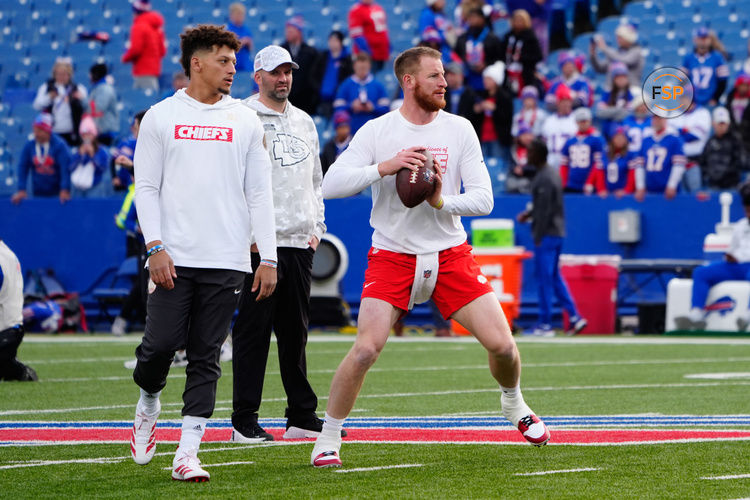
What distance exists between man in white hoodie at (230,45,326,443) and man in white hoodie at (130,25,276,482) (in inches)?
57.5

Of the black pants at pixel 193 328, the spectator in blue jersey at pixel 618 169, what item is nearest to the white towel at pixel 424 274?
the black pants at pixel 193 328

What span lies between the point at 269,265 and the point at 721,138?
12582 mm

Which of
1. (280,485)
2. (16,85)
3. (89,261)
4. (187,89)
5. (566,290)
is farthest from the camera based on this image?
(16,85)

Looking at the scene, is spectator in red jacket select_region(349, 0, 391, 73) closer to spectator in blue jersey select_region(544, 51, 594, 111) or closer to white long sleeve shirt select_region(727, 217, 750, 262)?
spectator in blue jersey select_region(544, 51, 594, 111)

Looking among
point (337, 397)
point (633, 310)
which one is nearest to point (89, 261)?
point (633, 310)

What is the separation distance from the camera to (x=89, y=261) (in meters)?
20.0

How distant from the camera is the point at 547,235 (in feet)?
55.8

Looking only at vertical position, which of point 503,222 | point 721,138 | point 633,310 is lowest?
point 633,310

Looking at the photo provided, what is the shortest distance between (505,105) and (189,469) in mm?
14011

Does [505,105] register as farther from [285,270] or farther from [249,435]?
[249,435]

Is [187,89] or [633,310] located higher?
[187,89]

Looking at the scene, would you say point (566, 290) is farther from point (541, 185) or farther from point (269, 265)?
point (269, 265)

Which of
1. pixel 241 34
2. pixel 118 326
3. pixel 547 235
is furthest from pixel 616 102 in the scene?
pixel 118 326

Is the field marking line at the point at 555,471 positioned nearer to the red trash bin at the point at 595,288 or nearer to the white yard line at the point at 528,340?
the white yard line at the point at 528,340
